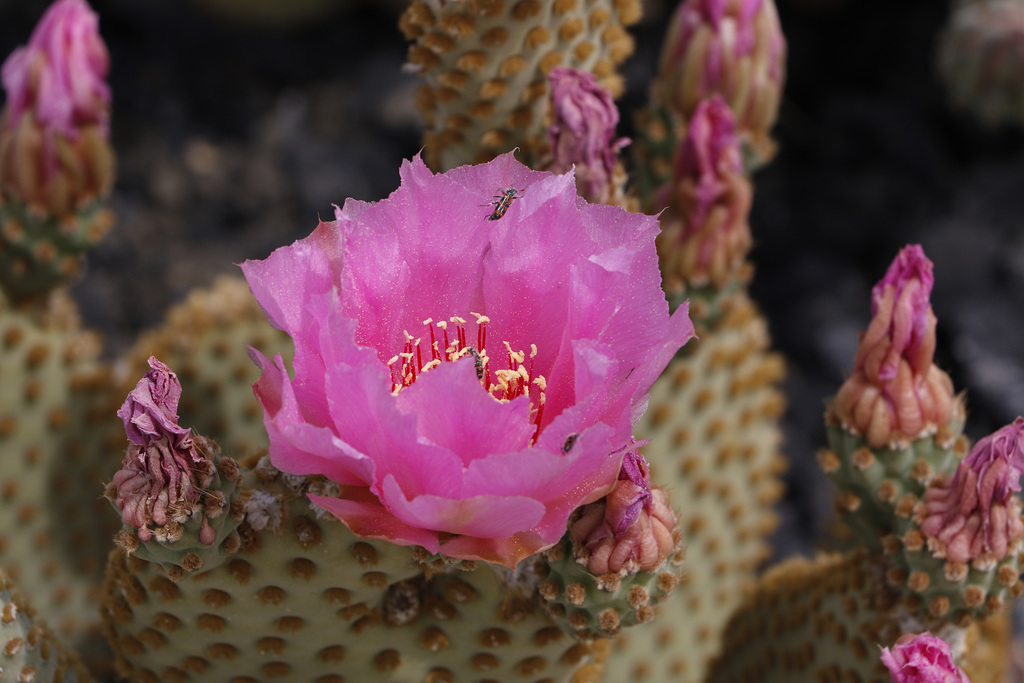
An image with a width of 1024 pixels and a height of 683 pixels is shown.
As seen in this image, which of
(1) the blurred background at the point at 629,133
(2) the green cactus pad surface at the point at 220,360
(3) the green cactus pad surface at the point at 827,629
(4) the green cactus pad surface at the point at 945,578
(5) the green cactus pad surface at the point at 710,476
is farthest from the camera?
(1) the blurred background at the point at 629,133

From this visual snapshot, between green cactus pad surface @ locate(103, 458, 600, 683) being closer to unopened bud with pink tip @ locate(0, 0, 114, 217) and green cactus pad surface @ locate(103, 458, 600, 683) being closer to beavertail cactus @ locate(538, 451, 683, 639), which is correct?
beavertail cactus @ locate(538, 451, 683, 639)

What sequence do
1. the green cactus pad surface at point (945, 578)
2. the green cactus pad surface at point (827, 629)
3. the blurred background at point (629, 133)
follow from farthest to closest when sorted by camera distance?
the blurred background at point (629, 133) < the green cactus pad surface at point (827, 629) < the green cactus pad surface at point (945, 578)

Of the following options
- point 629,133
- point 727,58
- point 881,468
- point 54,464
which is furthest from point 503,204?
point 629,133

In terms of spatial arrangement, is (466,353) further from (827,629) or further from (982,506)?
(827,629)

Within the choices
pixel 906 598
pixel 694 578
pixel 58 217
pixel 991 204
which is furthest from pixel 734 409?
pixel 991 204

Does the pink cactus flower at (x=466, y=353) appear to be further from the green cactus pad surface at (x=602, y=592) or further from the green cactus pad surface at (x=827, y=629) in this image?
the green cactus pad surface at (x=827, y=629)

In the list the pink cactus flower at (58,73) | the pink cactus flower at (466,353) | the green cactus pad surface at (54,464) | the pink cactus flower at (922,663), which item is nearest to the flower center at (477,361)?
the pink cactus flower at (466,353)

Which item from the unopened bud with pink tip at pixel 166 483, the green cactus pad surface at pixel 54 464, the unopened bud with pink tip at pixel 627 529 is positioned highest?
the unopened bud with pink tip at pixel 166 483
